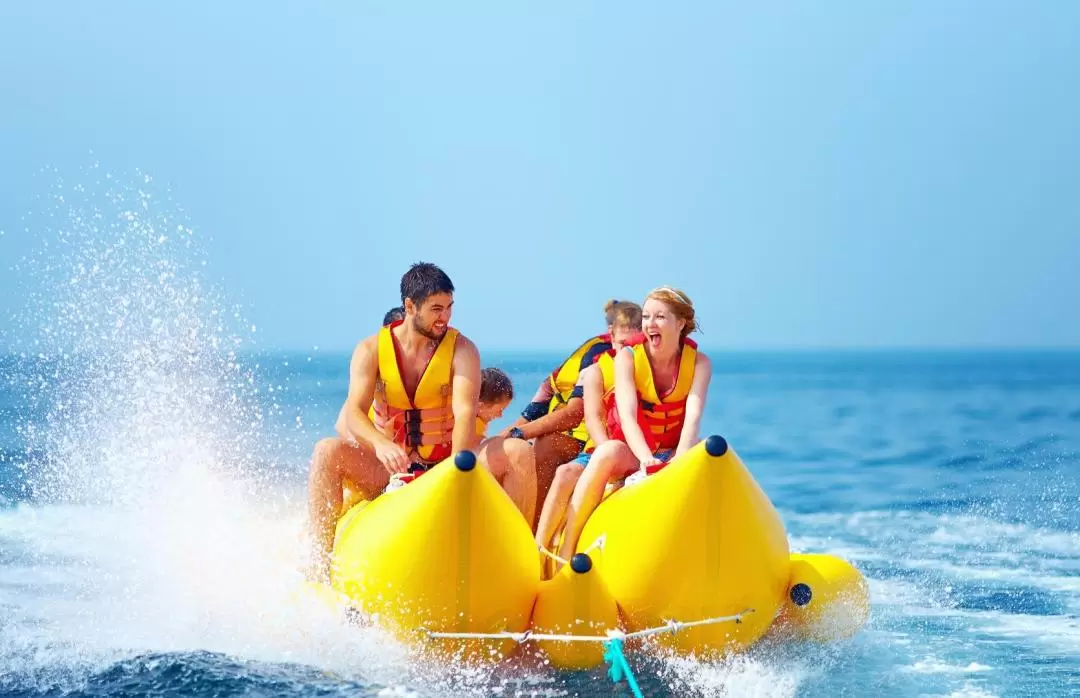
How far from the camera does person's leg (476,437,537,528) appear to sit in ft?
13.1

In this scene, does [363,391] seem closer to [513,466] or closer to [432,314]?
[432,314]

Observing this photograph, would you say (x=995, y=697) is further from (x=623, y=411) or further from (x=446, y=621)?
(x=446, y=621)

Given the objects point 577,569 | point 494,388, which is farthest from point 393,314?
point 577,569

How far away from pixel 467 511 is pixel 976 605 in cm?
346

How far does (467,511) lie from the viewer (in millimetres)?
3332

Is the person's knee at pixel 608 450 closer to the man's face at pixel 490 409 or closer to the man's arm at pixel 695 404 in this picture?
the man's arm at pixel 695 404

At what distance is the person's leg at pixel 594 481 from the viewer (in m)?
3.89

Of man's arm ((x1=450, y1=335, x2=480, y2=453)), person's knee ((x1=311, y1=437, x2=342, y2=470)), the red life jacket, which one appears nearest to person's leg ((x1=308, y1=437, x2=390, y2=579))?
person's knee ((x1=311, y1=437, x2=342, y2=470))

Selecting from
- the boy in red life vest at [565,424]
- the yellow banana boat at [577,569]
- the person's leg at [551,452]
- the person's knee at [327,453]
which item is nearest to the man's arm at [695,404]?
→ the yellow banana boat at [577,569]

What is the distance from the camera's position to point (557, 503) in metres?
4.05

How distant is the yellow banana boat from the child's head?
1020 mm

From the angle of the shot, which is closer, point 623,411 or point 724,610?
point 724,610

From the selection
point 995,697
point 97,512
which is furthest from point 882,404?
point 995,697

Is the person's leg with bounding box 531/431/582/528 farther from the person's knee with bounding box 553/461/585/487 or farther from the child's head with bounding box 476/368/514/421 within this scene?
the person's knee with bounding box 553/461/585/487
